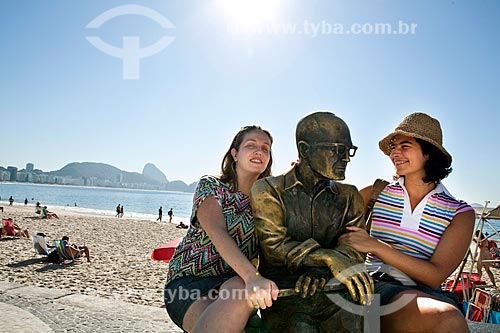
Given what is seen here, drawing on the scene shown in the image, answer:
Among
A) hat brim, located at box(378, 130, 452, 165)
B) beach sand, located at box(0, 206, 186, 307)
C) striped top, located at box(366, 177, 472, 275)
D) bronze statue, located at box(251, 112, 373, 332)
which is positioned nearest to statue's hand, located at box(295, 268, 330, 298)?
bronze statue, located at box(251, 112, 373, 332)

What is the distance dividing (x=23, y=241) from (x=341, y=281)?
19241 mm

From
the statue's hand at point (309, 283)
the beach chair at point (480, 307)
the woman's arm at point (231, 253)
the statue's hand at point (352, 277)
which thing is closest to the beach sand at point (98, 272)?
the beach chair at point (480, 307)

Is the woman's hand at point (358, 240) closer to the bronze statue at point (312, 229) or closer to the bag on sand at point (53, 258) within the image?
the bronze statue at point (312, 229)

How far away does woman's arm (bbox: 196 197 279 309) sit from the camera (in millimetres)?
2037

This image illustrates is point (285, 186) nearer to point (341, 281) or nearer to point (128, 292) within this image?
point (341, 281)

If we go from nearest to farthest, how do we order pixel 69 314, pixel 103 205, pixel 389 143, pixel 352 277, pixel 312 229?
pixel 352 277 → pixel 312 229 → pixel 389 143 → pixel 69 314 → pixel 103 205

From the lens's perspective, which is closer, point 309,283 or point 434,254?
point 309,283

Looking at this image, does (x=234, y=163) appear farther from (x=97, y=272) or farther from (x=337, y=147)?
(x=97, y=272)

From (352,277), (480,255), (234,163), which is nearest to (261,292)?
(352,277)

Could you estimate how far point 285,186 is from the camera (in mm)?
2486

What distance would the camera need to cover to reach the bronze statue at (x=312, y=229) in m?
2.21

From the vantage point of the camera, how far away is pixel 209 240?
9.63 ft

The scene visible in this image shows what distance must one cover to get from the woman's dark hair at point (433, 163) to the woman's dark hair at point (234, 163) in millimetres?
1101
